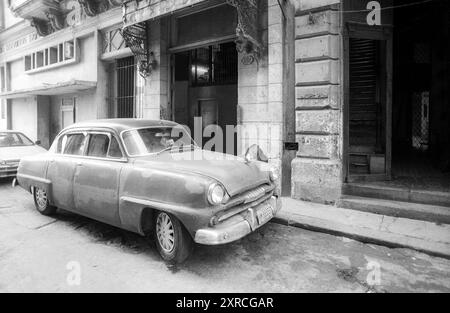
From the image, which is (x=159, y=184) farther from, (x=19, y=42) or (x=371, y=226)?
(x=19, y=42)

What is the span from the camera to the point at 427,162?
8.58m

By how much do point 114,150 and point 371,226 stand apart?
4.18 metres

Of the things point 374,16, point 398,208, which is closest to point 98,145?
point 398,208

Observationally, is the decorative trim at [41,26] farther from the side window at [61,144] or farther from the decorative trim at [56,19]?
the side window at [61,144]

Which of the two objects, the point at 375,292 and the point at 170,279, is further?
the point at 170,279

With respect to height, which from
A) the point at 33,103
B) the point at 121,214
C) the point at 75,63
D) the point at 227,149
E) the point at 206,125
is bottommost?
the point at 121,214

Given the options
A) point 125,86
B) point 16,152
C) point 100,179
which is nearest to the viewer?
point 100,179

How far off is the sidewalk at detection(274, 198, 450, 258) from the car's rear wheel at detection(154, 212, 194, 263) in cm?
226

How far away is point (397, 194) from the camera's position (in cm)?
576
